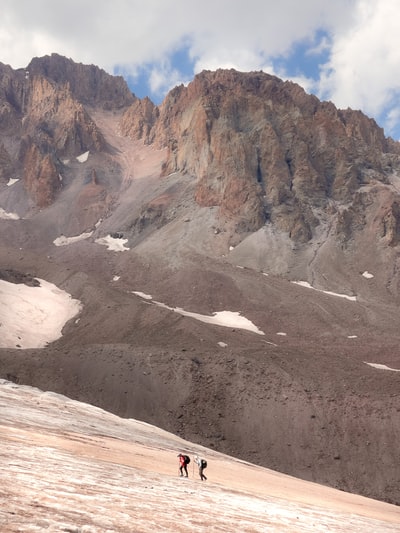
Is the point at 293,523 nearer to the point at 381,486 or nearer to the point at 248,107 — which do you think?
the point at 381,486

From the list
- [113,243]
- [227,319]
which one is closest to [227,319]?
[227,319]

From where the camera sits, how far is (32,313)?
67.4 m

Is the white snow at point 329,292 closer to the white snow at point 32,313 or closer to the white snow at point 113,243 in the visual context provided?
the white snow at point 32,313

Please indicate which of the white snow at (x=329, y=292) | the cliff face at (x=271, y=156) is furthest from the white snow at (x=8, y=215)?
the white snow at (x=329, y=292)

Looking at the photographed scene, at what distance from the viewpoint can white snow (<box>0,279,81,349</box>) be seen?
5847cm

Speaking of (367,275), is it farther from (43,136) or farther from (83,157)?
(43,136)

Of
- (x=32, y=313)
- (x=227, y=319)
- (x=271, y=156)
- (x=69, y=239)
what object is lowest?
(x=32, y=313)

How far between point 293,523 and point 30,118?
8010 inches

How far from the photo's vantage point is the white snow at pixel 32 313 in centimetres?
5847

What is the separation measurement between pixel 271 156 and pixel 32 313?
244 feet

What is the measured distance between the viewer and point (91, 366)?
42906mm

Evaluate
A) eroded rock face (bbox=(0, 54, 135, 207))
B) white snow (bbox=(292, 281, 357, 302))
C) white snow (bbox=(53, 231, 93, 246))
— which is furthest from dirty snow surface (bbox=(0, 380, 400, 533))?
eroded rock face (bbox=(0, 54, 135, 207))

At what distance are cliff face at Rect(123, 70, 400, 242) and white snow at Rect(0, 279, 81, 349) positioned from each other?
4694 cm

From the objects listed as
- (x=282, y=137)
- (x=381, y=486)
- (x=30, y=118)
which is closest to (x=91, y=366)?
(x=381, y=486)
